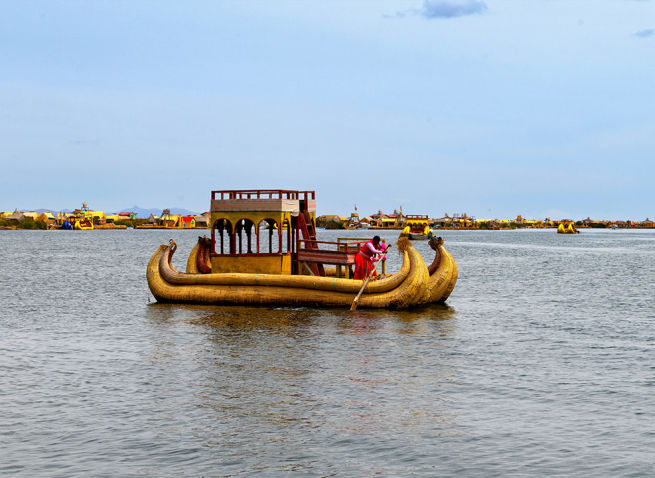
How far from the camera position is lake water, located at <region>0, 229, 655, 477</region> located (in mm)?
10773

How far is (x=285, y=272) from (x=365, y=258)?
3.36 m

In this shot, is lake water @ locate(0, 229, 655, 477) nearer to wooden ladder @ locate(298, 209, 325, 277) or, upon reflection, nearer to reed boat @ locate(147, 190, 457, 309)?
reed boat @ locate(147, 190, 457, 309)

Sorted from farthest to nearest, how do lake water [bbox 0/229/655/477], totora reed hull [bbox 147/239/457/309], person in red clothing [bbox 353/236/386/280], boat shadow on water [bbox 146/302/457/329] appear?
person in red clothing [bbox 353/236/386/280]
totora reed hull [bbox 147/239/457/309]
boat shadow on water [bbox 146/302/457/329]
lake water [bbox 0/229/655/477]

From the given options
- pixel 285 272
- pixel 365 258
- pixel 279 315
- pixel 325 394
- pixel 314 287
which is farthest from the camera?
pixel 285 272

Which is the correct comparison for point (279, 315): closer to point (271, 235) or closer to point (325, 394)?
point (271, 235)

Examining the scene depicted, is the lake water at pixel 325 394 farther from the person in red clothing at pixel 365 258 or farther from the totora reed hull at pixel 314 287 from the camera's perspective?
the person in red clothing at pixel 365 258

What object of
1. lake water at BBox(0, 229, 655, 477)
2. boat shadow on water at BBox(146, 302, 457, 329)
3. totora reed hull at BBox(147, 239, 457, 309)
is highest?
totora reed hull at BBox(147, 239, 457, 309)

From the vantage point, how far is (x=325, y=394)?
14484mm

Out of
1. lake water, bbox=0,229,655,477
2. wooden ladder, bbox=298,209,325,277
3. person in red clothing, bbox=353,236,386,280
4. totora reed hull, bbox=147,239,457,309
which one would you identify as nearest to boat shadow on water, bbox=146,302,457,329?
lake water, bbox=0,229,655,477

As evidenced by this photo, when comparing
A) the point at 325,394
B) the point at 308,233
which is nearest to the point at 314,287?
the point at 308,233

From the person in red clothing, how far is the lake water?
1588 mm

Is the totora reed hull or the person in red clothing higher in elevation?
the person in red clothing

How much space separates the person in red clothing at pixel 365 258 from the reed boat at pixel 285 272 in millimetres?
467

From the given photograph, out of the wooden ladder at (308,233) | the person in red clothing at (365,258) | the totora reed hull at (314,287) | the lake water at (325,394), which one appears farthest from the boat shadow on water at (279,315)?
the wooden ladder at (308,233)
